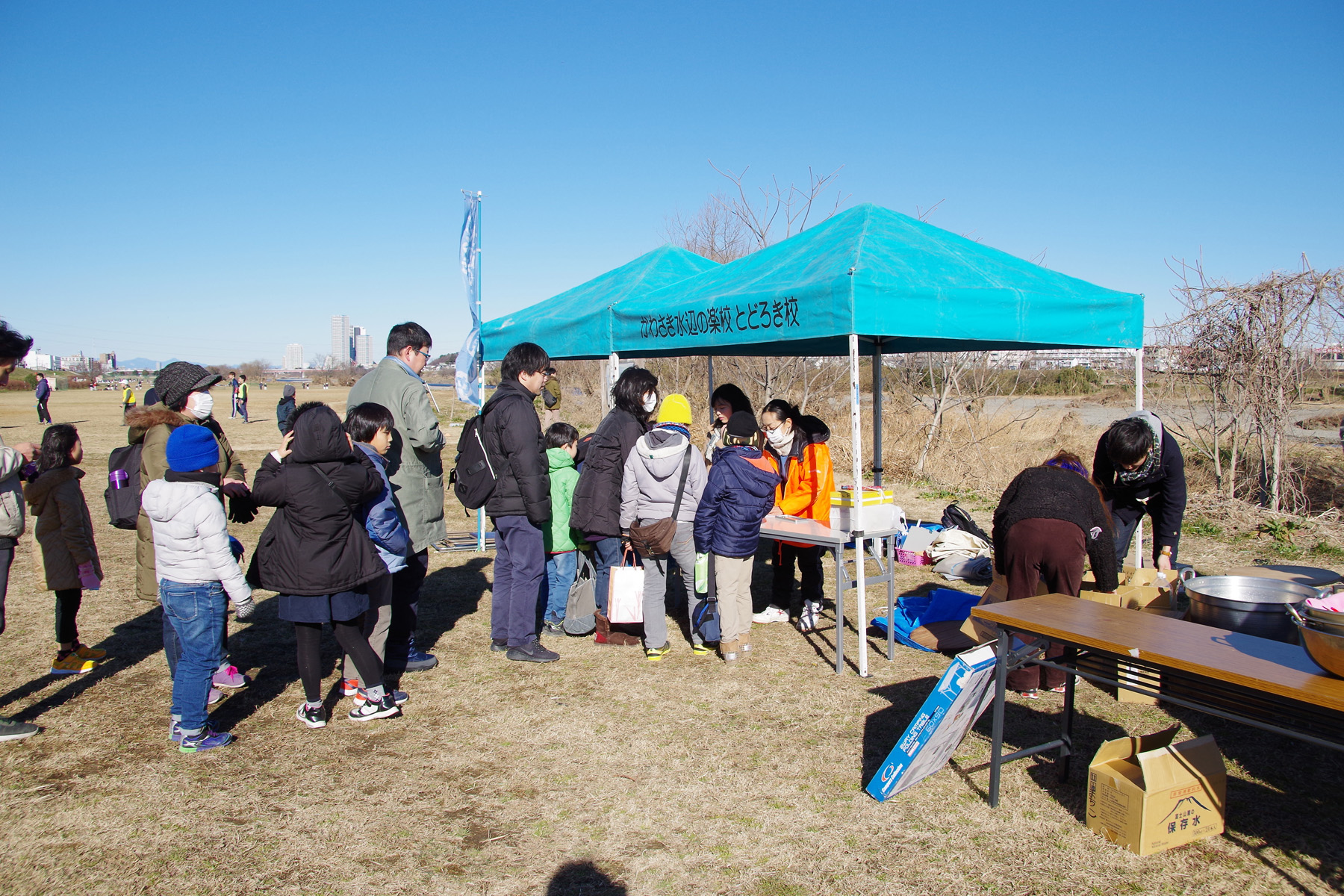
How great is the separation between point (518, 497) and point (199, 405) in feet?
5.17

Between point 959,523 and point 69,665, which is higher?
point 959,523

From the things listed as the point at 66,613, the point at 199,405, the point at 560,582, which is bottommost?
the point at 560,582

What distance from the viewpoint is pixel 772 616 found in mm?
5453

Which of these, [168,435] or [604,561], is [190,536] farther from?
[604,561]

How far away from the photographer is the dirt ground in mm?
2641

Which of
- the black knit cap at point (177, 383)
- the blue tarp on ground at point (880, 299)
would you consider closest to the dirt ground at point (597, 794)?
the black knit cap at point (177, 383)

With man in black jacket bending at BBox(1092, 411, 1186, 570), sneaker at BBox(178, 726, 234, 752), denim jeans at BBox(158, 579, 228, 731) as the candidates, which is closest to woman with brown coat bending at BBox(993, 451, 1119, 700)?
man in black jacket bending at BBox(1092, 411, 1186, 570)

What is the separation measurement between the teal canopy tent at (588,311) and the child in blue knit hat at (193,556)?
305 cm

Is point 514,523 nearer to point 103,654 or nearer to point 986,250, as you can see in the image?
point 103,654

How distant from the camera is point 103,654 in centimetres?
471

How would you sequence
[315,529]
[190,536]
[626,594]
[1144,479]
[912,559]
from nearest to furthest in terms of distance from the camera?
[190,536], [315,529], [1144,479], [626,594], [912,559]

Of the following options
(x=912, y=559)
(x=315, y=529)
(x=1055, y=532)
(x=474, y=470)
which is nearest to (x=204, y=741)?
(x=315, y=529)

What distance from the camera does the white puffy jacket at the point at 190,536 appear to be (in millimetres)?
3297

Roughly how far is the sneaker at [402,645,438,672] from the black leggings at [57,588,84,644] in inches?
71.9
